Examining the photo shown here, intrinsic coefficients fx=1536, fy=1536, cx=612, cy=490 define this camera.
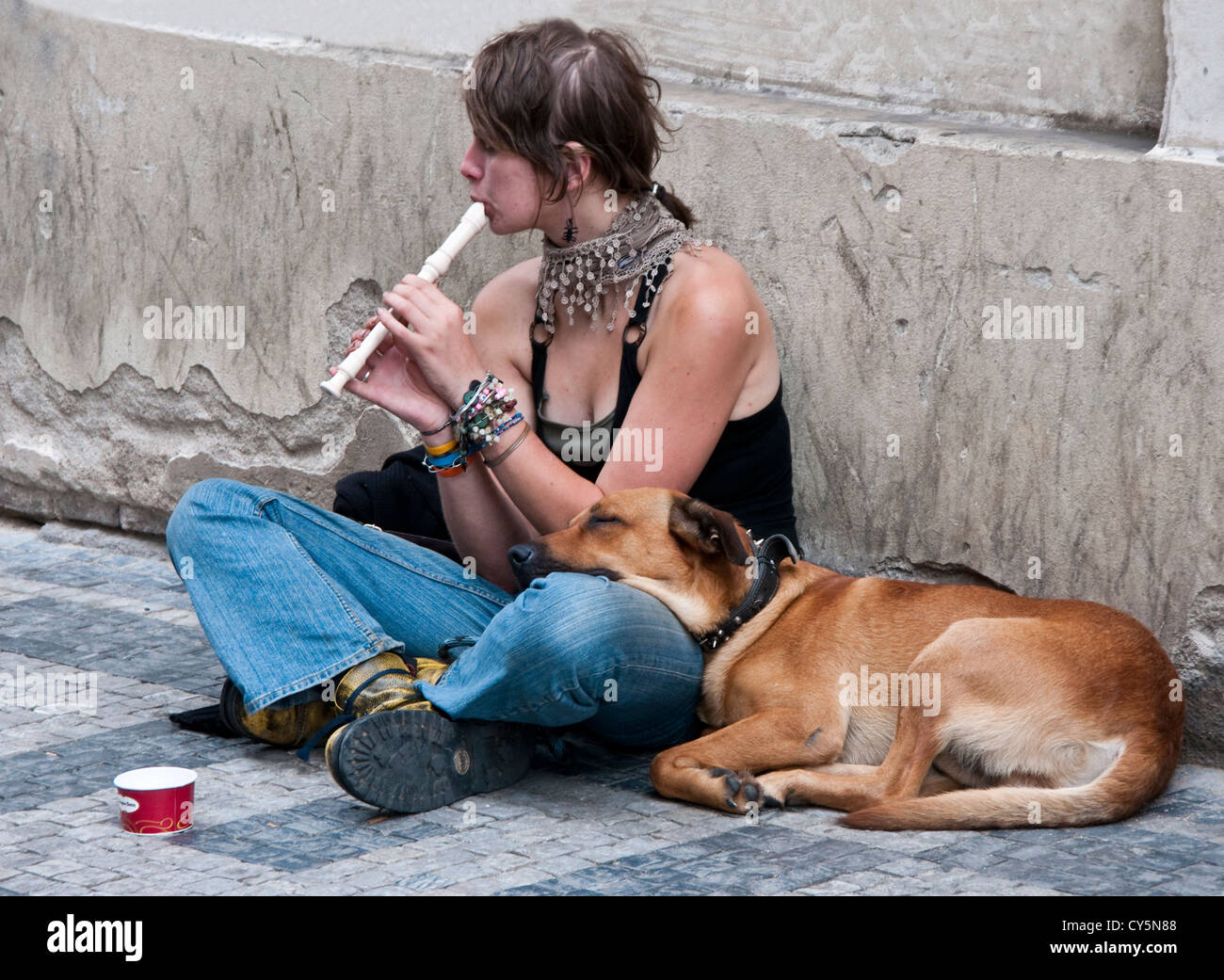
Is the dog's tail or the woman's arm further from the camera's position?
the woman's arm

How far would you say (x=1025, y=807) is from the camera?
126 inches

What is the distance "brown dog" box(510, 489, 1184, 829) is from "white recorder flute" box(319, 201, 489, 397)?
22.5 inches

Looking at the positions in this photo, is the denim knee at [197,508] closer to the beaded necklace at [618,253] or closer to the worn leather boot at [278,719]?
the worn leather boot at [278,719]

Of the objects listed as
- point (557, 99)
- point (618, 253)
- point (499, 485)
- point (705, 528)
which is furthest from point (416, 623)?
point (557, 99)

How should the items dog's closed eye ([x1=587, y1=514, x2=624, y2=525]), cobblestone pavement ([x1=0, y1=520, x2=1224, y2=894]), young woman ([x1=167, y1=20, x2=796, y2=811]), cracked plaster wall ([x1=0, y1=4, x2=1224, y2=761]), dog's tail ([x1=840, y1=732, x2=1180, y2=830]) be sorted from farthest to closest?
cracked plaster wall ([x1=0, y1=4, x2=1224, y2=761])
dog's closed eye ([x1=587, y1=514, x2=624, y2=525])
young woman ([x1=167, y1=20, x2=796, y2=811])
dog's tail ([x1=840, y1=732, x2=1180, y2=830])
cobblestone pavement ([x1=0, y1=520, x2=1224, y2=894])

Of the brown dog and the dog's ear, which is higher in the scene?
the dog's ear

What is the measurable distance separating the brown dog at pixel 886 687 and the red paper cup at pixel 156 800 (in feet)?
2.90

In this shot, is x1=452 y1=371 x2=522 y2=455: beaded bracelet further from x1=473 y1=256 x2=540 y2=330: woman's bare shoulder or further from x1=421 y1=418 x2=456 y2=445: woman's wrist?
x1=473 y1=256 x2=540 y2=330: woman's bare shoulder

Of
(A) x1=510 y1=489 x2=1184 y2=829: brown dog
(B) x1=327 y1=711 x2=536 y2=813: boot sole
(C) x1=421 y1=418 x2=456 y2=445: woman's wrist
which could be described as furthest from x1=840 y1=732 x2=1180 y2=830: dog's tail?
(C) x1=421 y1=418 x2=456 y2=445: woman's wrist

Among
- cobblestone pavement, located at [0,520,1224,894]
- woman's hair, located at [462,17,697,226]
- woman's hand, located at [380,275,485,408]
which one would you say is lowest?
cobblestone pavement, located at [0,520,1224,894]

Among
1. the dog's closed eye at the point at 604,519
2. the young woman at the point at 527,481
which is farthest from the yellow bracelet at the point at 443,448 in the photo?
the dog's closed eye at the point at 604,519

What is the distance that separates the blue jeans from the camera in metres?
3.25

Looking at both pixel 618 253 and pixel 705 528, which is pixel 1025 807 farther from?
pixel 618 253

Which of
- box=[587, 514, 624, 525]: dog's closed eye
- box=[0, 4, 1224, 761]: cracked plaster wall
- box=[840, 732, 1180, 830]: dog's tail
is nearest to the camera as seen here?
box=[840, 732, 1180, 830]: dog's tail
